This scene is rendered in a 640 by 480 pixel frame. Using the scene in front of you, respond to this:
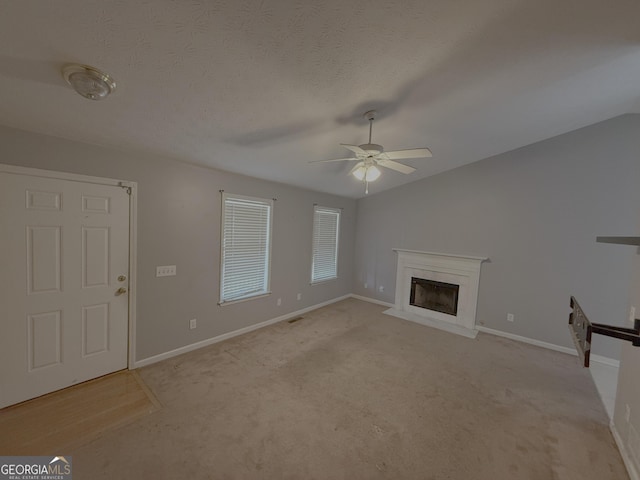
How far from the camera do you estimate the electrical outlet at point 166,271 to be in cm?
293

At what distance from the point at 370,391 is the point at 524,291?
309cm

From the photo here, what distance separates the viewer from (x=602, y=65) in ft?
6.63

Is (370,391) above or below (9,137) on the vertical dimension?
below

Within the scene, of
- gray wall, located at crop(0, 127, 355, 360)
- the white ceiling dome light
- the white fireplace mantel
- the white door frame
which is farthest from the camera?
the white fireplace mantel

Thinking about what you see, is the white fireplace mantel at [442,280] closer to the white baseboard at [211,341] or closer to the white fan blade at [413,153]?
the white baseboard at [211,341]

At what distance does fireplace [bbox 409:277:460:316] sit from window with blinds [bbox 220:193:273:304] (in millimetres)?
2979

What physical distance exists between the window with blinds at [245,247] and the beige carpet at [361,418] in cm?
82

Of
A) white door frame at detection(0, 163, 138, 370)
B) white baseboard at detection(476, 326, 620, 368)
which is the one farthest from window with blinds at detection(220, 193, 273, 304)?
white baseboard at detection(476, 326, 620, 368)

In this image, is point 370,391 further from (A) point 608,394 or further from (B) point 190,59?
(B) point 190,59

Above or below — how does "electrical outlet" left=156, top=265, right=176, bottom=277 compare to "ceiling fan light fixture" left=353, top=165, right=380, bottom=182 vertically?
below

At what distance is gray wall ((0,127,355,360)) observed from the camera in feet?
7.51

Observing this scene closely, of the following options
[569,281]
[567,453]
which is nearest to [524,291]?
[569,281]

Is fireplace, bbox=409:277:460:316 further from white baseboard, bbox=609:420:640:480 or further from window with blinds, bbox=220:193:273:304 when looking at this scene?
window with blinds, bbox=220:193:273:304

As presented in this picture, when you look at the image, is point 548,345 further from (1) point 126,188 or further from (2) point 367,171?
(1) point 126,188
